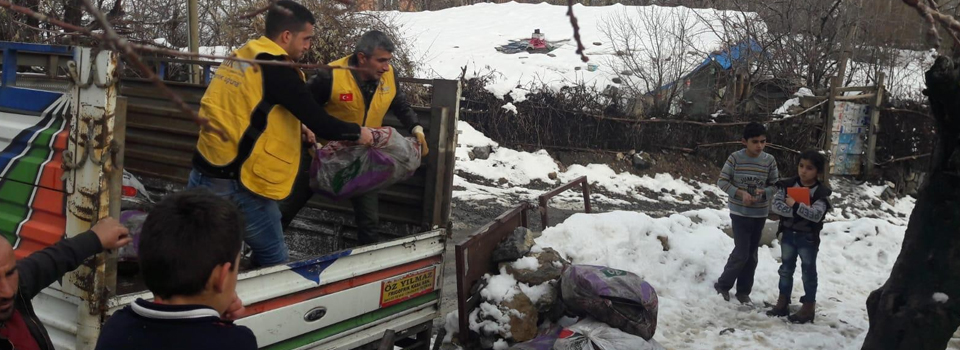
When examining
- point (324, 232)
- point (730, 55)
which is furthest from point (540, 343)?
point (730, 55)

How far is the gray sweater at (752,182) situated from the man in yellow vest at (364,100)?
3084mm

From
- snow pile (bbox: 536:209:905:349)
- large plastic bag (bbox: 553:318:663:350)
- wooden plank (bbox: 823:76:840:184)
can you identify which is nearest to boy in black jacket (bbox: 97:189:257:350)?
large plastic bag (bbox: 553:318:663:350)

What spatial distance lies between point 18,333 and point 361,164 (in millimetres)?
2163

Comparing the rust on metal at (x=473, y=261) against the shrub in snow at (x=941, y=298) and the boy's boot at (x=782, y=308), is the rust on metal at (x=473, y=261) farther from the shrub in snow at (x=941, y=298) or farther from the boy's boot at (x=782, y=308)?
the shrub in snow at (x=941, y=298)

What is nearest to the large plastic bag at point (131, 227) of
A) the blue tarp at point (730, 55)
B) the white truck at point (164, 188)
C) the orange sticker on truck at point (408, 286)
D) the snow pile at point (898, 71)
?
the white truck at point (164, 188)

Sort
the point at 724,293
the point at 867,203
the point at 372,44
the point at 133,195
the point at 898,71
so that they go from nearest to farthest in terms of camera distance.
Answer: the point at 372,44, the point at 133,195, the point at 724,293, the point at 867,203, the point at 898,71

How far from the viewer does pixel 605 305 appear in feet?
14.8

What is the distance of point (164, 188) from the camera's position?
17.9 ft

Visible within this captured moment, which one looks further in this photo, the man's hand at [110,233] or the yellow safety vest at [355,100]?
the yellow safety vest at [355,100]

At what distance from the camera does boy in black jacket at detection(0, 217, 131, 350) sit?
2.03 metres

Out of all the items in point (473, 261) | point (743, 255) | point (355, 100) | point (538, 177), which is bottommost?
point (538, 177)

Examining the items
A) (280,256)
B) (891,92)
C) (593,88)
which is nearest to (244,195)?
(280,256)

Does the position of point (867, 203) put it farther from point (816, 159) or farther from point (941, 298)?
point (941, 298)

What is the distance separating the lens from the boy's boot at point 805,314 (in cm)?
582
